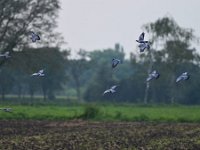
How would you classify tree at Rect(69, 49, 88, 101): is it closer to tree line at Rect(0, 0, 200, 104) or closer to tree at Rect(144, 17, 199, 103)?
→ tree line at Rect(0, 0, 200, 104)

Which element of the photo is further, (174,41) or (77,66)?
(77,66)

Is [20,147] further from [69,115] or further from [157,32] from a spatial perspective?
[157,32]

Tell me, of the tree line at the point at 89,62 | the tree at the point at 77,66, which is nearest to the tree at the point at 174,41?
the tree line at the point at 89,62

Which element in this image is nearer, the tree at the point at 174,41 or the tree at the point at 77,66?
the tree at the point at 174,41

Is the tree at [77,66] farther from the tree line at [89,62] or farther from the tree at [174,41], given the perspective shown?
the tree at [174,41]

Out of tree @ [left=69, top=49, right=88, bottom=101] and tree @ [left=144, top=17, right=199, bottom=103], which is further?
tree @ [left=69, top=49, right=88, bottom=101]

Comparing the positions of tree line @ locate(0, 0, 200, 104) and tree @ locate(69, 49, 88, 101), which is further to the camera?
tree @ locate(69, 49, 88, 101)

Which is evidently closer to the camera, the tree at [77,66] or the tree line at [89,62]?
the tree line at [89,62]

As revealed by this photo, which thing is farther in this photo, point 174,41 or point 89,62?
point 89,62

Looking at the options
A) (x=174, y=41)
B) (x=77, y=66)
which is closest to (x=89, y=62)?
(x=77, y=66)

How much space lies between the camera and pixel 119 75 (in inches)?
3996

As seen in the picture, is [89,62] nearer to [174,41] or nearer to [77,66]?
[77,66]

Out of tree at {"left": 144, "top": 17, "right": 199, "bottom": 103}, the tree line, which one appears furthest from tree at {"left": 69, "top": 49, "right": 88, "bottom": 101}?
tree at {"left": 144, "top": 17, "right": 199, "bottom": 103}

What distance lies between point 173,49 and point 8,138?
4397cm
